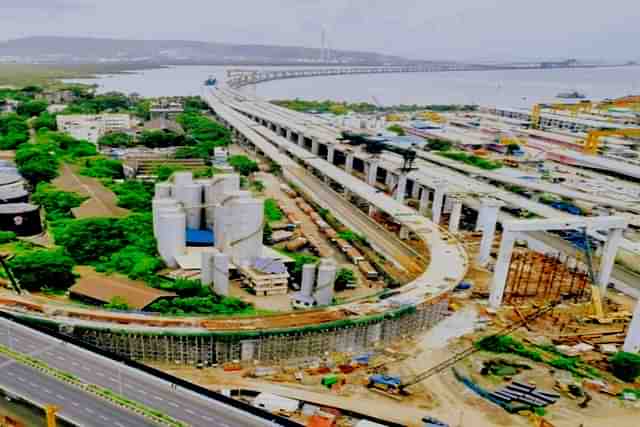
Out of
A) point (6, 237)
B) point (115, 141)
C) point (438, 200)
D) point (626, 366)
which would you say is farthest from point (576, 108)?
point (6, 237)

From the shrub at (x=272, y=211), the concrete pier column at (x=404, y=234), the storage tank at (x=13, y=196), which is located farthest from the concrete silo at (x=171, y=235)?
the concrete pier column at (x=404, y=234)

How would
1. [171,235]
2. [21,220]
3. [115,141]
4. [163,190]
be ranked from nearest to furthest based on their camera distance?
[171,235], [21,220], [163,190], [115,141]

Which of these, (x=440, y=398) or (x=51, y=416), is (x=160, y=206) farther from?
(x=440, y=398)

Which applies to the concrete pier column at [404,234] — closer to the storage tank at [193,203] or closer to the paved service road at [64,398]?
the storage tank at [193,203]

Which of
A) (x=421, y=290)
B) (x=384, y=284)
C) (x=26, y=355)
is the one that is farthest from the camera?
(x=384, y=284)

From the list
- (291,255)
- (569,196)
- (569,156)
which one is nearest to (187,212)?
(291,255)

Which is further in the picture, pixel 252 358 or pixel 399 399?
pixel 252 358

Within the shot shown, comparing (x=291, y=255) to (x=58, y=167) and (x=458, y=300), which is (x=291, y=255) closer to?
(x=458, y=300)
